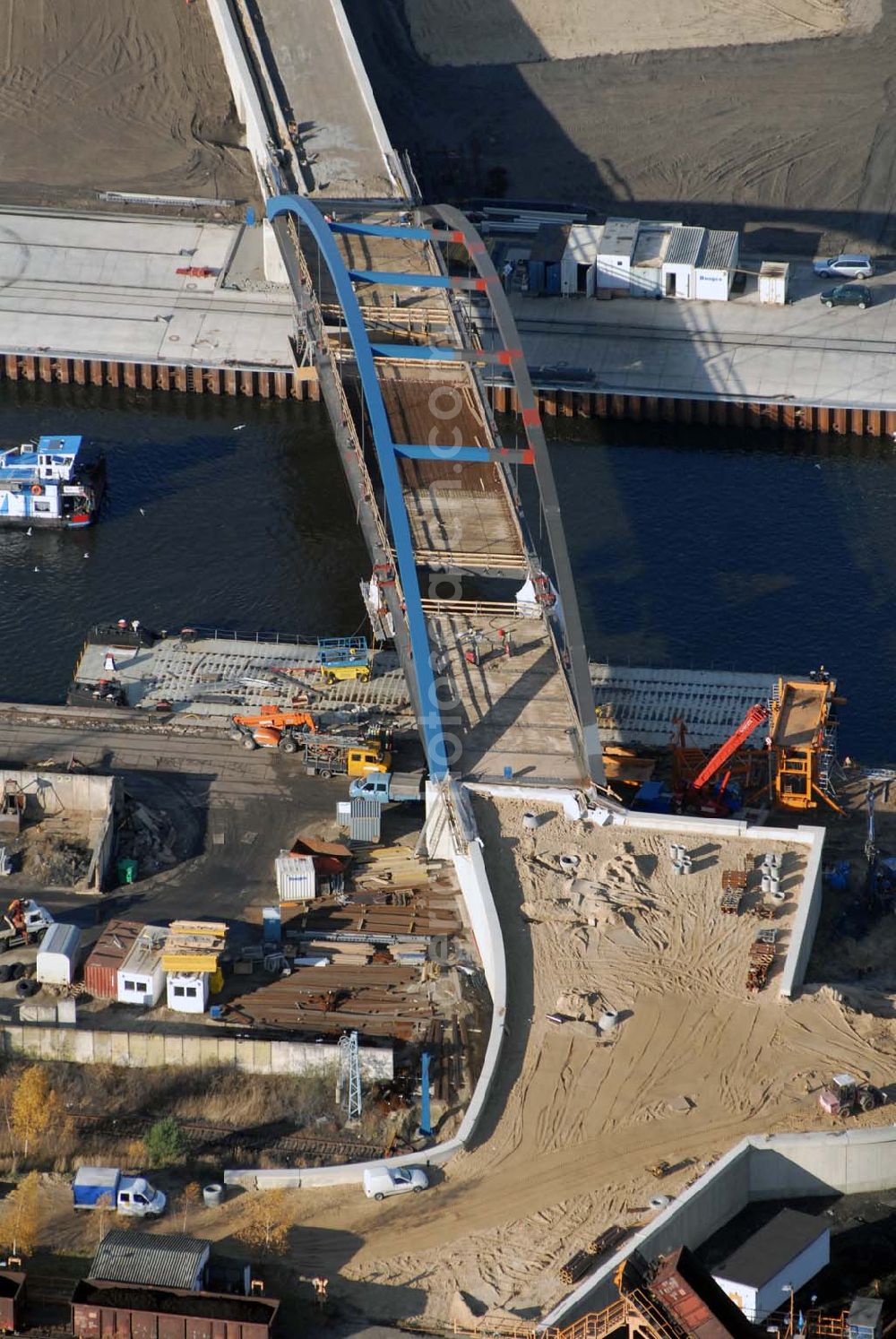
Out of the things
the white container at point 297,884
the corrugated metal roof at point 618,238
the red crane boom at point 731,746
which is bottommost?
the white container at point 297,884

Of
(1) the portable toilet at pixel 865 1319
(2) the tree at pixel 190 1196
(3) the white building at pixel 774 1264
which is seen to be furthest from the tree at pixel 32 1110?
(1) the portable toilet at pixel 865 1319

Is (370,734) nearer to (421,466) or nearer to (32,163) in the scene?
(421,466)

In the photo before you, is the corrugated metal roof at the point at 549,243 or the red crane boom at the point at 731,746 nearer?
the red crane boom at the point at 731,746

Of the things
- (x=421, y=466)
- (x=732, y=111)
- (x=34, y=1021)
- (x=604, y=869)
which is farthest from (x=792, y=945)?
(x=732, y=111)

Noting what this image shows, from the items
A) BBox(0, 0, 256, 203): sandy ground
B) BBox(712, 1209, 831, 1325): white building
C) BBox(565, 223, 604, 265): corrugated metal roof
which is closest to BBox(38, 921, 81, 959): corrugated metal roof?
BBox(712, 1209, 831, 1325): white building

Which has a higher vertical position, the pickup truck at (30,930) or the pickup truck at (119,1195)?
the pickup truck at (30,930)

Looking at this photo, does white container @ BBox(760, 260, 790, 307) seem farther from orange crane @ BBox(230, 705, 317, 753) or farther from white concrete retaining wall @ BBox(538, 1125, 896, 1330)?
white concrete retaining wall @ BBox(538, 1125, 896, 1330)

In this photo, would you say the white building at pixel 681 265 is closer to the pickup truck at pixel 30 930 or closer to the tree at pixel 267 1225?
the pickup truck at pixel 30 930
